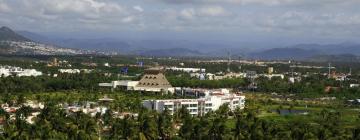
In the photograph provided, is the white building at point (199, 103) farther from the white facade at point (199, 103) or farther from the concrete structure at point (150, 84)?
the concrete structure at point (150, 84)

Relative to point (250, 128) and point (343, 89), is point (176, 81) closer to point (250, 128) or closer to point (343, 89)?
point (343, 89)

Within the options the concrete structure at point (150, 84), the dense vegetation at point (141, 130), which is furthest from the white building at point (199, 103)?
the concrete structure at point (150, 84)

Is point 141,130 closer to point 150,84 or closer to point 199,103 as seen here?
point 199,103

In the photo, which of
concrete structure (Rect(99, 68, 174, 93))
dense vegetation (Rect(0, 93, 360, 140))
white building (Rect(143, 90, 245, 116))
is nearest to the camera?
dense vegetation (Rect(0, 93, 360, 140))

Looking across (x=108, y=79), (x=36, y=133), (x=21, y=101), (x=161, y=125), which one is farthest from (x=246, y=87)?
(x=36, y=133)

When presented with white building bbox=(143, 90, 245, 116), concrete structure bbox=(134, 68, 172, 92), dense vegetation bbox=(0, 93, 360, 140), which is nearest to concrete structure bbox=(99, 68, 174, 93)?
concrete structure bbox=(134, 68, 172, 92)

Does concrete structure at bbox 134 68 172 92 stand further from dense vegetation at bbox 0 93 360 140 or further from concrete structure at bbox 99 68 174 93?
dense vegetation at bbox 0 93 360 140

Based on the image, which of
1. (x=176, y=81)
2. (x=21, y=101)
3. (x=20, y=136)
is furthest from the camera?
(x=176, y=81)

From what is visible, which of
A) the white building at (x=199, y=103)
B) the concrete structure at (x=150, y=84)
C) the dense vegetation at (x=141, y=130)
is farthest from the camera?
the concrete structure at (x=150, y=84)
